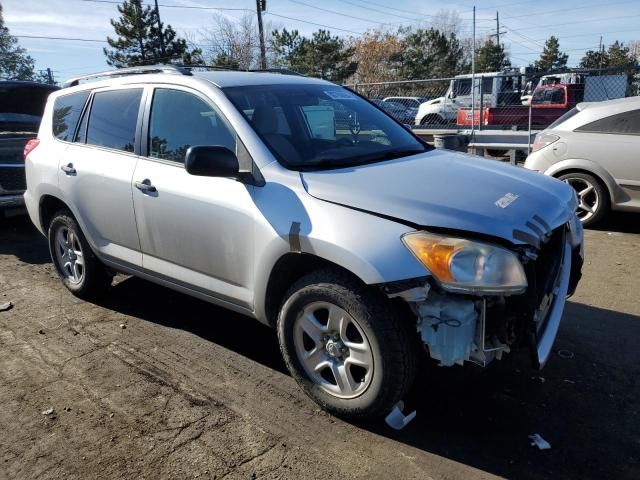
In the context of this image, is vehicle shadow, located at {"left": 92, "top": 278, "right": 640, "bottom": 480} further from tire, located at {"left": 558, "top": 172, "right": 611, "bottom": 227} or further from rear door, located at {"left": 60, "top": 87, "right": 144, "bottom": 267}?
tire, located at {"left": 558, "top": 172, "right": 611, "bottom": 227}

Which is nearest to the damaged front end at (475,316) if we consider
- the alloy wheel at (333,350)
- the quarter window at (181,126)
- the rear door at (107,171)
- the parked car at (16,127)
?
the alloy wheel at (333,350)

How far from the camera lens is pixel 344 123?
3.88 meters

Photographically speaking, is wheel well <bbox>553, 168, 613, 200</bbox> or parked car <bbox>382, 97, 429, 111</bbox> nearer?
wheel well <bbox>553, 168, 613, 200</bbox>

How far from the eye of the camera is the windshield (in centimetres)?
330

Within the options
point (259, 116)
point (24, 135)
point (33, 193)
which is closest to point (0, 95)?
point (24, 135)

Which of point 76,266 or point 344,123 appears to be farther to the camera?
point 76,266

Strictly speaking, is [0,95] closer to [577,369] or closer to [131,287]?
[131,287]

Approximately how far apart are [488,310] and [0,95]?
7.75m

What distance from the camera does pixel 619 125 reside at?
6.54 meters

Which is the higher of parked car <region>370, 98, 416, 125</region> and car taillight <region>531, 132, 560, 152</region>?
parked car <region>370, 98, 416, 125</region>

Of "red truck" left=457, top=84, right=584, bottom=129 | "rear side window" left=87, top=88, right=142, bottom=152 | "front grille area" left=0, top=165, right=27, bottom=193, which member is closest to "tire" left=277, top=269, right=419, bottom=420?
"rear side window" left=87, top=88, right=142, bottom=152

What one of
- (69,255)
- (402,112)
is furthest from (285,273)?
(402,112)

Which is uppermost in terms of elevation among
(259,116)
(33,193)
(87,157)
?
(259,116)

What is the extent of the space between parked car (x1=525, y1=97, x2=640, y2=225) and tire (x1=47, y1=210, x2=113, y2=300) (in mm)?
5484
